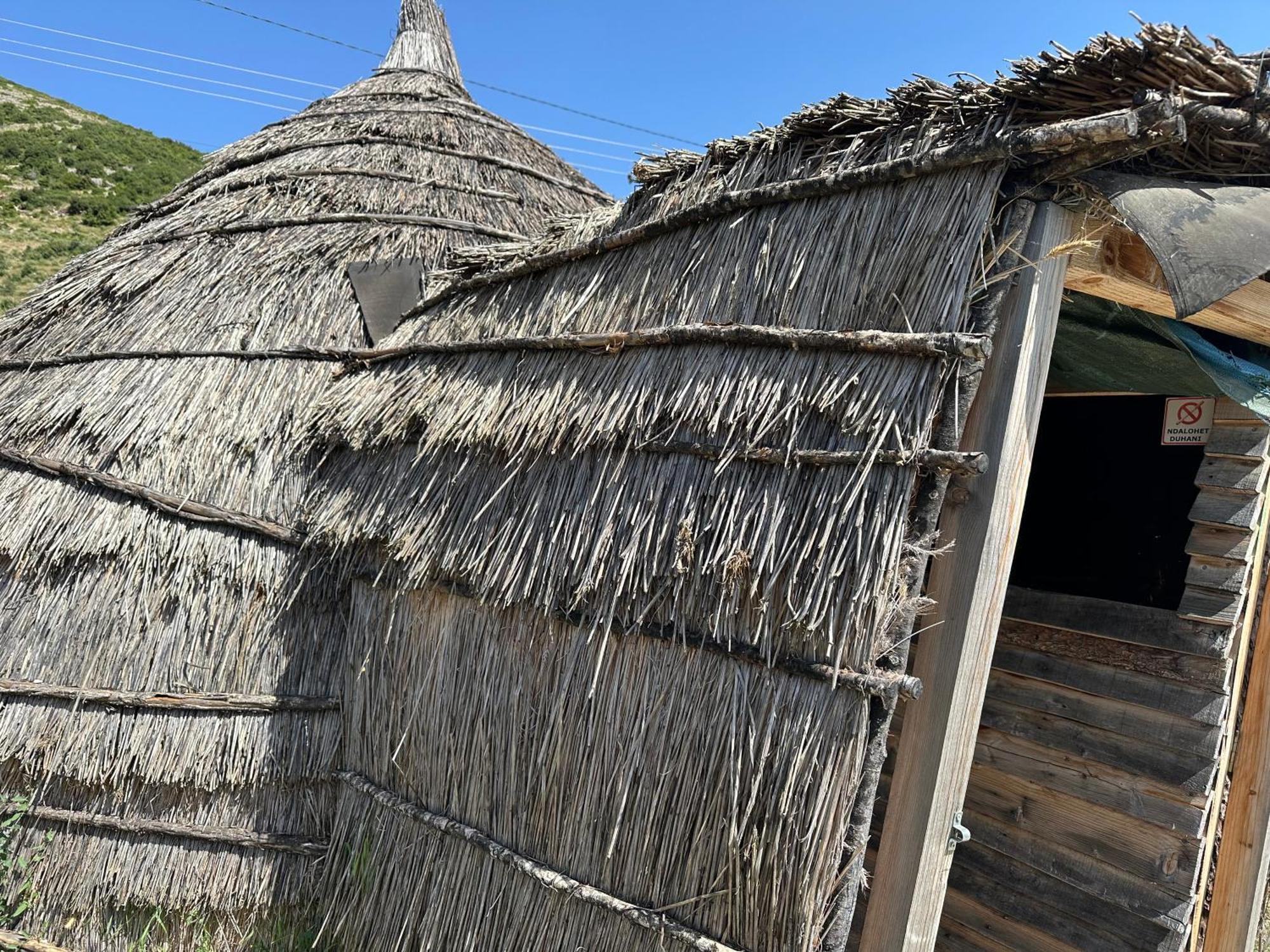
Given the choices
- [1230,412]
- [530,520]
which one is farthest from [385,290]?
[1230,412]

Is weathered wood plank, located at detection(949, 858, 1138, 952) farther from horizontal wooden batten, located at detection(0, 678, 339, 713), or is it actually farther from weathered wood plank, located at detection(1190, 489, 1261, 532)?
horizontal wooden batten, located at detection(0, 678, 339, 713)

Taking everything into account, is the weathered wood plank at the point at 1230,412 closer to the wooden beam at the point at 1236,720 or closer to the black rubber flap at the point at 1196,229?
the wooden beam at the point at 1236,720

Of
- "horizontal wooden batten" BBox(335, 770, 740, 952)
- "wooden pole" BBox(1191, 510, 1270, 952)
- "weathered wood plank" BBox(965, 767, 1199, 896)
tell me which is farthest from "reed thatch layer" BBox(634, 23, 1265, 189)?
"weathered wood plank" BBox(965, 767, 1199, 896)

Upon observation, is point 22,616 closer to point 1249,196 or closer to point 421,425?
point 421,425

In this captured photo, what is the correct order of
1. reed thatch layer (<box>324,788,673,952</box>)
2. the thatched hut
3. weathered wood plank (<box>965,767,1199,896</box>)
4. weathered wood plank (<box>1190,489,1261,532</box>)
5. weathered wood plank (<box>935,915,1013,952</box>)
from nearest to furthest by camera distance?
1. the thatched hut
2. reed thatch layer (<box>324,788,673,952</box>)
3. weathered wood plank (<box>1190,489,1261,532</box>)
4. weathered wood plank (<box>965,767,1199,896</box>)
5. weathered wood plank (<box>935,915,1013,952</box>)

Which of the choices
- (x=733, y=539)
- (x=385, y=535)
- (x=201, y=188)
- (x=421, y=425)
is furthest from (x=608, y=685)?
(x=201, y=188)

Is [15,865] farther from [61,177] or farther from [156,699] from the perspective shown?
[61,177]

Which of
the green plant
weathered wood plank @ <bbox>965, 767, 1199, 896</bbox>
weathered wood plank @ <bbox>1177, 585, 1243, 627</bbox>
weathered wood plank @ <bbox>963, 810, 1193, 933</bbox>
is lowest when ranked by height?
the green plant

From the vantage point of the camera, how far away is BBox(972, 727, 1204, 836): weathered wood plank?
3.39 meters

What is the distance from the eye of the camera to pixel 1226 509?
3.33m

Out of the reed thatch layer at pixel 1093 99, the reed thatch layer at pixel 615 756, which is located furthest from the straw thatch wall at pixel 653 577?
the reed thatch layer at pixel 1093 99

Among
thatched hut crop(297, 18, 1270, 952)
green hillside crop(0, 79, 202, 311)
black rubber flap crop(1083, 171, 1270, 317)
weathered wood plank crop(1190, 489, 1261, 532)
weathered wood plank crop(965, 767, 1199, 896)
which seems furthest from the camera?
green hillside crop(0, 79, 202, 311)

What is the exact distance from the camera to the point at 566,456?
3.17 meters

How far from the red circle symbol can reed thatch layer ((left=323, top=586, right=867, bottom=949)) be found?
92.5 inches
